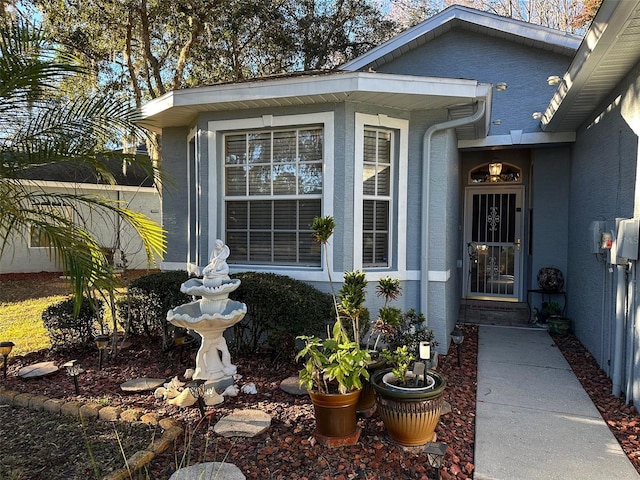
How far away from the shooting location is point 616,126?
4699 mm

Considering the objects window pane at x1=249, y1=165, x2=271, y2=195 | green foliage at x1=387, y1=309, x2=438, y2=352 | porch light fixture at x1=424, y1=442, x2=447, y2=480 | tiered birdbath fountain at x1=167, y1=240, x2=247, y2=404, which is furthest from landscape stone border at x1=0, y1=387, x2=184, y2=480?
window pane at x1=249, y1=165, x2=271, y2=195

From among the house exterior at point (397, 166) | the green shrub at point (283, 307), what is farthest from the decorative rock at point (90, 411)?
the house exterior at point (397, 166)

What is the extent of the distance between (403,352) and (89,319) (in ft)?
14.6

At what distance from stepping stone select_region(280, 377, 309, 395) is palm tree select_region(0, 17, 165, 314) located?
1843mm

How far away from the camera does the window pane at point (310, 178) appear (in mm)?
5391

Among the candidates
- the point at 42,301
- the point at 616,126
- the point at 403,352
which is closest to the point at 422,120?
the point at 616,126

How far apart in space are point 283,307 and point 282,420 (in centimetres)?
141

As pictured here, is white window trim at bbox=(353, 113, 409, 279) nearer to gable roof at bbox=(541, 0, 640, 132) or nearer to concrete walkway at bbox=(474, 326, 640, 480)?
concrete walkway at bbox=(474, 326, 640, 480)

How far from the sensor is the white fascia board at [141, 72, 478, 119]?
474 centimetres

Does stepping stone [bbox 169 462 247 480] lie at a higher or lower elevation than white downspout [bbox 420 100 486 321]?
lower

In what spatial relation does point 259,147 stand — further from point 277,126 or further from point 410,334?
point 410,334

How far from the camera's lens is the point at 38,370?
16.1ft

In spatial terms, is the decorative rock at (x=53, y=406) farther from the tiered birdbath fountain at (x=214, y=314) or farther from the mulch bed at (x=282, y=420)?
the tiered birdbath fountain at (x=214, y=314)

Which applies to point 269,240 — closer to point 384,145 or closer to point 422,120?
point 384,145
